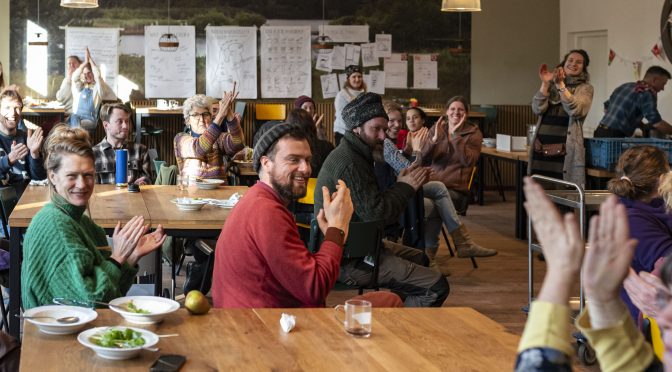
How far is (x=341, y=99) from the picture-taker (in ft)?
36.9

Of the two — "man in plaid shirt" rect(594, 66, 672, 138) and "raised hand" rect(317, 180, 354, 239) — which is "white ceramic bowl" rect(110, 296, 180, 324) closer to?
"raised hand" rect(317, 180, 354, 239)

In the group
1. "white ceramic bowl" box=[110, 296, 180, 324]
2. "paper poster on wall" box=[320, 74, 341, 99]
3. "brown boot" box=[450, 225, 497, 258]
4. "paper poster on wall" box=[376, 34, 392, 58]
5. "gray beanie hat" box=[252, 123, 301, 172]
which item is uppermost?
"paper poster on wall" box=[376, 34, 392, 58]

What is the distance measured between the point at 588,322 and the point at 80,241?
7.34 feet

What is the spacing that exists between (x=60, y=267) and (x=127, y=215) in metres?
1.68

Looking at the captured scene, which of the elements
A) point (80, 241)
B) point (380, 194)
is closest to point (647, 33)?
point (380, 194)

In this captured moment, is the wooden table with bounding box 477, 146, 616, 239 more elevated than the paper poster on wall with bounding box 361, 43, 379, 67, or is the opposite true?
the paper poster on wall with bounding box 361, 43, 379, 67

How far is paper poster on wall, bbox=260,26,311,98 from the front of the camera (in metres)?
13.5

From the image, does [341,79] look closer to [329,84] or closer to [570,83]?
[329,84]

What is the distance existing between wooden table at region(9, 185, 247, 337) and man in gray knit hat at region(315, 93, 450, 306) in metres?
0.60

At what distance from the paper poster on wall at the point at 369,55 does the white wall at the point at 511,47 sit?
135cm

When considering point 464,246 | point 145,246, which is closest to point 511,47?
point 464,246

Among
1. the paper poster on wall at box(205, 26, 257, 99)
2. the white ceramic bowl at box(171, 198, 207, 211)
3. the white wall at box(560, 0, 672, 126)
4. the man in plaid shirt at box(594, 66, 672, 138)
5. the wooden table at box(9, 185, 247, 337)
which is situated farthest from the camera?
the paper poster on wall at box(205, 26, 257, 99)

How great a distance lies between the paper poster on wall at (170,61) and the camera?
43.6 feet

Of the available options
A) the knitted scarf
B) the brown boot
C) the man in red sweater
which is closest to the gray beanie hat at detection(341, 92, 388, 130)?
the man in red sweater
